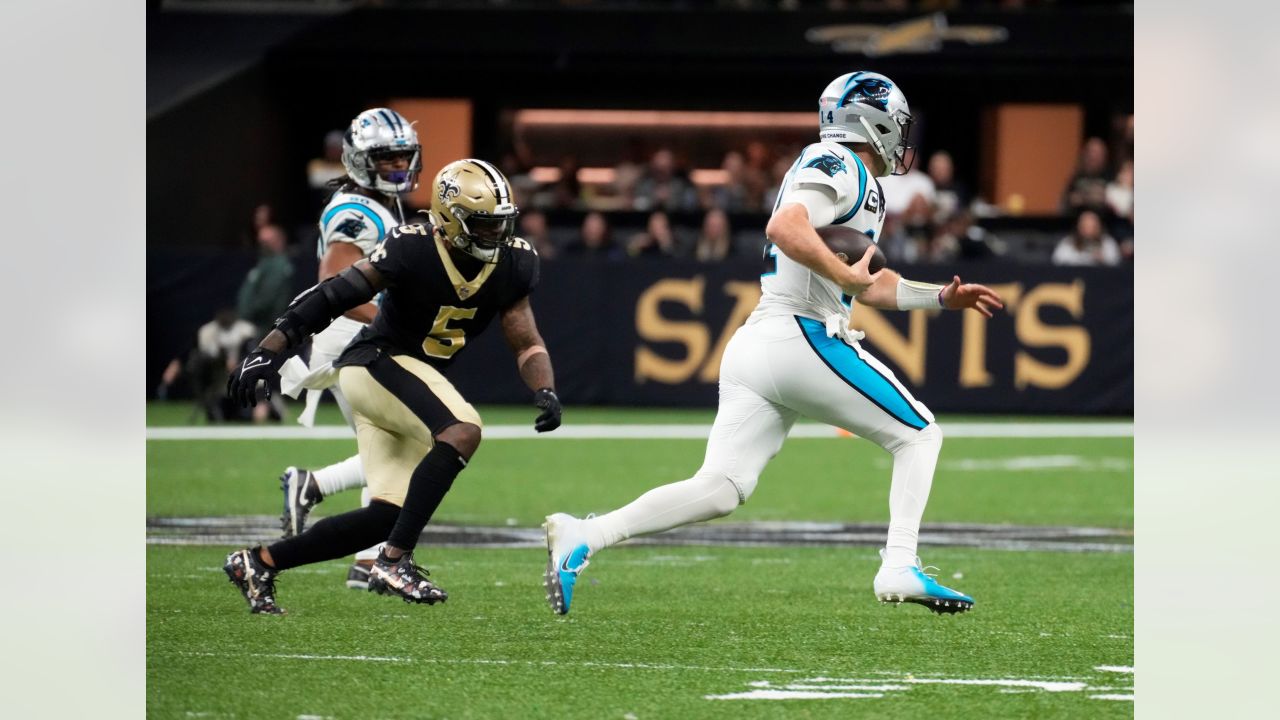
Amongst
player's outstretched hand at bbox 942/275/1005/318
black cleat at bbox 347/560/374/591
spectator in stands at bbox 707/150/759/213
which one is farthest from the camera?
spectator in stands at bbox 707/150/759/213

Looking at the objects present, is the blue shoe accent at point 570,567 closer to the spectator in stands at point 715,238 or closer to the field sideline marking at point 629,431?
the field sideline marking at point 629,431

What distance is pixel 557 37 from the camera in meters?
22.2

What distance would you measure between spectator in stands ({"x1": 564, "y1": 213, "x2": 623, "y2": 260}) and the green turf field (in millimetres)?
7797

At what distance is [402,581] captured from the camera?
6172 mm

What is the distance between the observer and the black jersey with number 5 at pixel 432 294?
6.23 m

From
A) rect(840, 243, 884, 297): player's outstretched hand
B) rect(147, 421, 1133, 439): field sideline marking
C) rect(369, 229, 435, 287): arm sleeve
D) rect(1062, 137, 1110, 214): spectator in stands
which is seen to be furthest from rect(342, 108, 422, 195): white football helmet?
rect(1062, 137, 1110, 214): spectator in stands

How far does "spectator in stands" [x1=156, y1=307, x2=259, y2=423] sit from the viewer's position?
1630 centimetres

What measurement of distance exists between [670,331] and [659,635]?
1160cm

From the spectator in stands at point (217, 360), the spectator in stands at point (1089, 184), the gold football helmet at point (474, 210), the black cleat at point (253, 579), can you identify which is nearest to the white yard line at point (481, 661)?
the black cleat at point (253, 579)

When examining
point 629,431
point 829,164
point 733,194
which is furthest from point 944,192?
point 829,164

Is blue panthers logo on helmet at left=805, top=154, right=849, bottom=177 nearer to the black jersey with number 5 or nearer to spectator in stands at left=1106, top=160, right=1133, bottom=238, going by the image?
the black jersey with number 5

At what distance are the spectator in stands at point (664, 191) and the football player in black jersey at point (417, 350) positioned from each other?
14.0 metres

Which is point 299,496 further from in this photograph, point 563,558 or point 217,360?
point 217,360
